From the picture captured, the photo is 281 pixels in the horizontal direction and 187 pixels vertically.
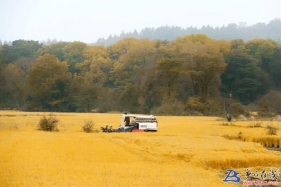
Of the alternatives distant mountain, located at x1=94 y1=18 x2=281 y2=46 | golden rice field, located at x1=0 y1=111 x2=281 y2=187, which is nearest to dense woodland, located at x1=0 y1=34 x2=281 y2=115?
golden rice field, located at x1=0 y1=111 x2=281 y2=187

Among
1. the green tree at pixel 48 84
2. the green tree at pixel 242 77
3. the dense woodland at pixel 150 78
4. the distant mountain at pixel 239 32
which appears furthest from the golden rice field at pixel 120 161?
the distant mountain at pixel 239 32

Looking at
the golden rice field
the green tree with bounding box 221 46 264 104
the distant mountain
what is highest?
the distant mountain

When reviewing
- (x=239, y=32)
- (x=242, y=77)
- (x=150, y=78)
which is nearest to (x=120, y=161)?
(x=150, y=78)

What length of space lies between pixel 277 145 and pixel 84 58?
188ft

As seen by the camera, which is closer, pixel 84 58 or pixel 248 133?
pixel 248 133

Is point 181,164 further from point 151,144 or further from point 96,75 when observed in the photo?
point 96,75

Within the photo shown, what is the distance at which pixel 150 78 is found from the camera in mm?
60938

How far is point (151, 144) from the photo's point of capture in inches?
829

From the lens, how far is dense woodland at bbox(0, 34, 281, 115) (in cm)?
5878

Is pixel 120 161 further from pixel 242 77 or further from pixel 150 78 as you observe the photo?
pixel 242 77

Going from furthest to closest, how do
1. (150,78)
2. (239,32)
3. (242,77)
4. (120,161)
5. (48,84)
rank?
1. (239,32)
2. (242,77)
3. (48,84)
4. (150,78)
5. (120,161)

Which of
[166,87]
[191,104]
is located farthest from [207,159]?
[166,87]

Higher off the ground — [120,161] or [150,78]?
[150,78]

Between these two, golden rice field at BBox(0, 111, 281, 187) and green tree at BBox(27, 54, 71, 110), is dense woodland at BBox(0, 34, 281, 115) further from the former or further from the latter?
golden rice field at BBox(0, 111, 281, 187)
